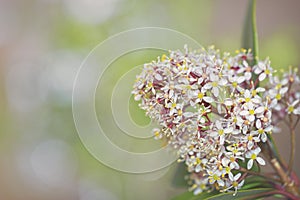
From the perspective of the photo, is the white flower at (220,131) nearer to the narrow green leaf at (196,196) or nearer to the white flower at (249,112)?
the white flower at (249,112)

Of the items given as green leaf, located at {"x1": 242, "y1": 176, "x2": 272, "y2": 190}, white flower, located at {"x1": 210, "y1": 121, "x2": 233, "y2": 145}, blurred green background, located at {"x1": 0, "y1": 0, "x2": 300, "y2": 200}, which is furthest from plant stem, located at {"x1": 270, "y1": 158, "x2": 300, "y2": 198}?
blurred green background, located at {"x1": 0, "y1": 0, "x2": 300, "y2": 200}

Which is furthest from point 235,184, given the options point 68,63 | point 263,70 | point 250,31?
point 68,63

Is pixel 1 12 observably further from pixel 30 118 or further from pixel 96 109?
pixel 96 109

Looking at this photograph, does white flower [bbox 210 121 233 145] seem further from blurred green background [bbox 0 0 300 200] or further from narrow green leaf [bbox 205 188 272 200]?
blurred green background [bbox 0 0 300 200]

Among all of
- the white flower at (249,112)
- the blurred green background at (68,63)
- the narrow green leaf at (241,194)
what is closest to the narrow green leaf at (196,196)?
the narrow green leaf at (241,194)

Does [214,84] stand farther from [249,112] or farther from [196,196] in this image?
[196,196]

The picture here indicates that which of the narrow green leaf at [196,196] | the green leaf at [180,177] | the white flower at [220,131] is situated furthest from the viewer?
the green leaf at [180,177]
